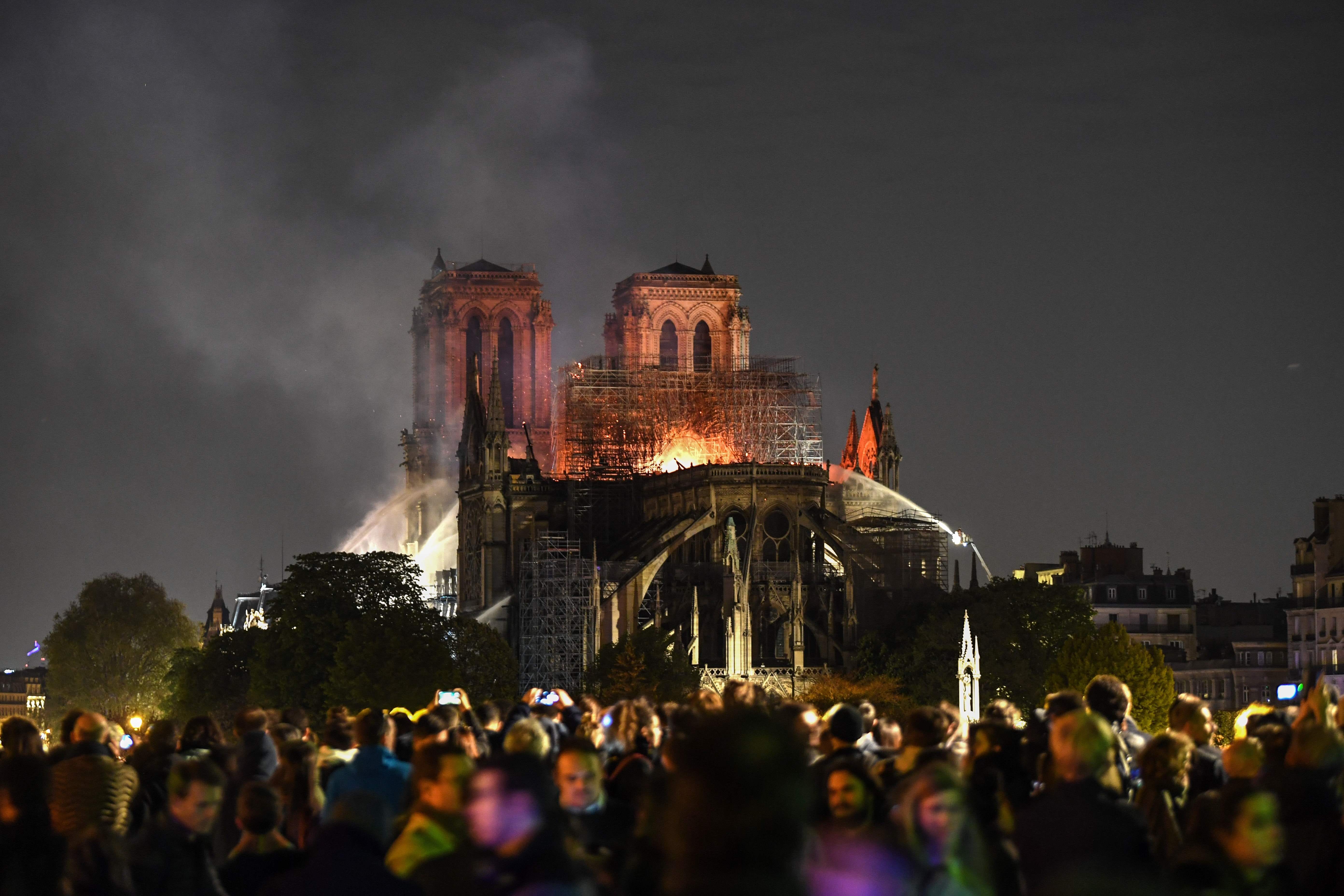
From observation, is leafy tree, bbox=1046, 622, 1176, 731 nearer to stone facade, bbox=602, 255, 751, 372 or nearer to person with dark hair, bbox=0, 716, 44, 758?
stone facade, bbox=602, 255, 751, 372

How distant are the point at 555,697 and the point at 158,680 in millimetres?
101760

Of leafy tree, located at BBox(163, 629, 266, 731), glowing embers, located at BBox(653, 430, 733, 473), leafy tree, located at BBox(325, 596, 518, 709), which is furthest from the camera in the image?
glowing embers, located at BBox(653, 430, 733, 473)

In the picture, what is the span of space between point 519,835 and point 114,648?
12194 centimetres

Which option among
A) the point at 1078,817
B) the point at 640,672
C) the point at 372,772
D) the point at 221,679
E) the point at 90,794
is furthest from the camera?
the point at 221,679

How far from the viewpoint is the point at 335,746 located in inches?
641

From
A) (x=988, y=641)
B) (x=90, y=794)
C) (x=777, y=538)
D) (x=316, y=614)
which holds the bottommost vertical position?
(x=90, y=794)

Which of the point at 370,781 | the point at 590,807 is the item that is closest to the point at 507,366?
the point at 370,781

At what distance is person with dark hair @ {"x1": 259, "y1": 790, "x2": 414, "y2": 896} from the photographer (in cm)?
913

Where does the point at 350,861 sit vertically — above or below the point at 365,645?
below

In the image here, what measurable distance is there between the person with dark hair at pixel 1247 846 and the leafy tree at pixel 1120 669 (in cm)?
6414

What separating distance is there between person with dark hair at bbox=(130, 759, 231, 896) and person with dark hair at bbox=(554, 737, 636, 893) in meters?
1.74

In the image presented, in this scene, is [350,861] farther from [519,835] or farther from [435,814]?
[519,835]

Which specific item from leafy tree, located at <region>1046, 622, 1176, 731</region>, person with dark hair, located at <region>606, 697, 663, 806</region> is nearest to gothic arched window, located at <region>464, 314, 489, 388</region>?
leafy tree, located at <region>1046, 622, 1176, 731</region>

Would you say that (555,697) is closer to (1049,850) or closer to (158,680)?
(1049,850)
